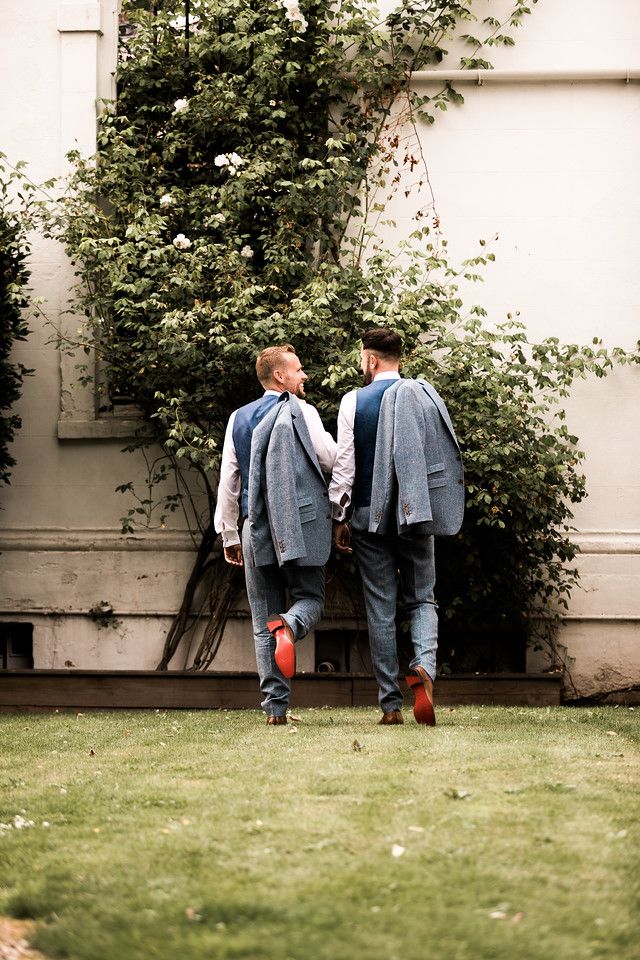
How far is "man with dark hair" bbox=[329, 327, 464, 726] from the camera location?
20.3 feet

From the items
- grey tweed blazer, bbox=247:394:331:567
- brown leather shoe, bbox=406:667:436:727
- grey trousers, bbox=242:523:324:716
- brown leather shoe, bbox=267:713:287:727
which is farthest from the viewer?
brown leather shoe, bbox=267:713:287:727

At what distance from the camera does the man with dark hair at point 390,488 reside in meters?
6.18

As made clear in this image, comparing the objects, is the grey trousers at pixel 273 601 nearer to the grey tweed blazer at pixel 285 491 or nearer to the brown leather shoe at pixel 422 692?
the grey tweed blazer at pixel 285 491

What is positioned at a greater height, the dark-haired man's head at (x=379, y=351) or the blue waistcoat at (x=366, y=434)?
the dark-haired man's head at (x=379, y=351)

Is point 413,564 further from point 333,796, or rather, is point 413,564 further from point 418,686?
point 333,796

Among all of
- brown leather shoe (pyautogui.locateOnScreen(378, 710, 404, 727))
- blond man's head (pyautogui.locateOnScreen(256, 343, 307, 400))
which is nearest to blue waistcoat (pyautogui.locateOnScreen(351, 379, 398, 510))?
blond man's head (pyautogui.locateOnScreen(256, 343, 307, 400))

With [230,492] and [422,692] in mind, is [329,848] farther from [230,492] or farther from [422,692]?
[230,492]

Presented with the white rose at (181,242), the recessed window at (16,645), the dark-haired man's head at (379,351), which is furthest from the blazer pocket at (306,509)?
the recessed window at (16,645)

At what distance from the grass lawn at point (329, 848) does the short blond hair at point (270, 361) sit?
1.95m

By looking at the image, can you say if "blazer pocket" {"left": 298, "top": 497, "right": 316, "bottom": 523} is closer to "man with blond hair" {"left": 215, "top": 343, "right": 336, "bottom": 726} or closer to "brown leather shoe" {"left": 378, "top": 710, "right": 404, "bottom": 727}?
"man with blond hair" {"left": 215, "top": 343, "right": 336, "bottom": 726}

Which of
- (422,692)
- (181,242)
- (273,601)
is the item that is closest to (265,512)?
(273,601)

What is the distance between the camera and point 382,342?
6.42 meters

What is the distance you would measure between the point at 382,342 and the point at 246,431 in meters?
0.87

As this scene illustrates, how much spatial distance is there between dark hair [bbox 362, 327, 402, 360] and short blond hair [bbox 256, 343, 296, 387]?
1.41ft
